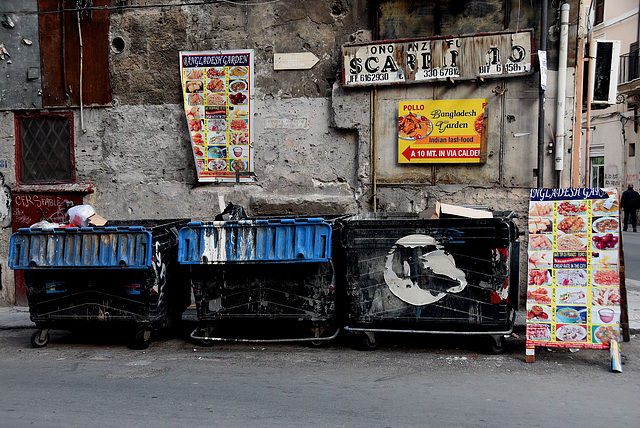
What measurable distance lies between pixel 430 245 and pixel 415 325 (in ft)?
2.83

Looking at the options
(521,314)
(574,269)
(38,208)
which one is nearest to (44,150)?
(38,208)

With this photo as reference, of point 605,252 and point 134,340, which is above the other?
point 605,252

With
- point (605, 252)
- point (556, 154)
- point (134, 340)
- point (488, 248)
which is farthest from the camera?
point (556, 154)

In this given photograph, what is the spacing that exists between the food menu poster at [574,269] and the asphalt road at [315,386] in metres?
0.32

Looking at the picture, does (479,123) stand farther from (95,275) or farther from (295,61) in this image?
(95,275)

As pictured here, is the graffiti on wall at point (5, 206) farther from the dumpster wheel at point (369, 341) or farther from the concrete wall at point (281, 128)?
the dumpster wheel at point (369, 341)

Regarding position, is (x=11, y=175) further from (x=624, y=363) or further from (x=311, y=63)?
(x=624, y=363)

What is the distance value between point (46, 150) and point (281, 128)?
3.76 meters

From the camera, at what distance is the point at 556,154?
25.3ft

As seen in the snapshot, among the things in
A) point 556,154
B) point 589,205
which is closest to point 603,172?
point 556,154

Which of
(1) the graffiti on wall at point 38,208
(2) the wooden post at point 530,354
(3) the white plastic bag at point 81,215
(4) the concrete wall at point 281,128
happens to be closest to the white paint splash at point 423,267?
(2) the wooden post at point 530,354

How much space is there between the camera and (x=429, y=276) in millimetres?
5949

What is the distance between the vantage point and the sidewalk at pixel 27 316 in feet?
23.1

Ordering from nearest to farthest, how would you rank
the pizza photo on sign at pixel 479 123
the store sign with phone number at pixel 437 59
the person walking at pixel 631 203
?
the store sign with phone number at pixel 437 59, the pizza photo on sign at pixel 479 123, the person walking at pixel 631 203
